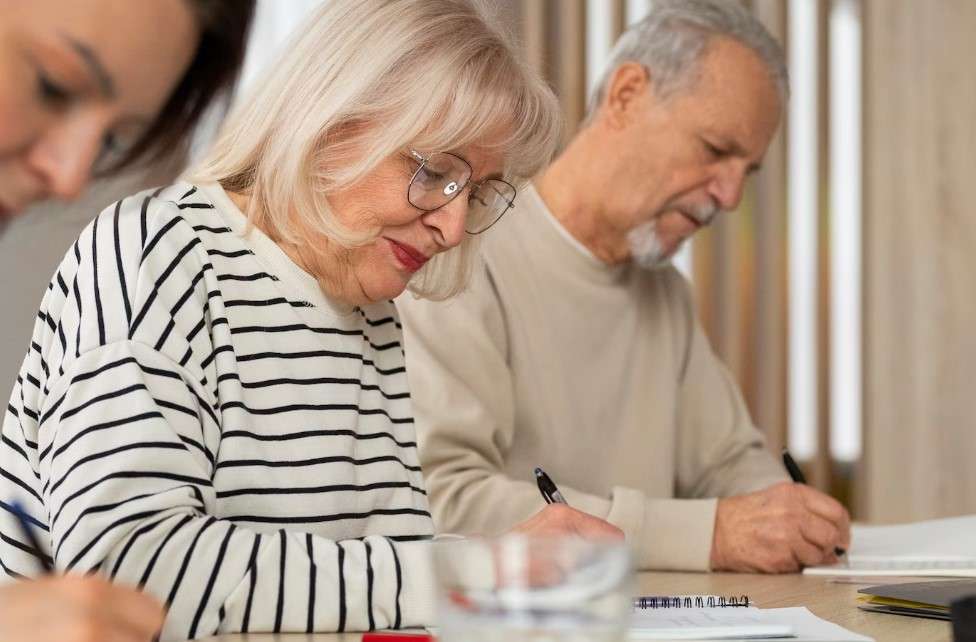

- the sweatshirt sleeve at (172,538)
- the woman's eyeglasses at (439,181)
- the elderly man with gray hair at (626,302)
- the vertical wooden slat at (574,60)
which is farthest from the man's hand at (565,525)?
the vertical wooden slat at (574,60)

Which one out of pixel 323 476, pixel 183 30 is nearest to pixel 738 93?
pixel 323 476

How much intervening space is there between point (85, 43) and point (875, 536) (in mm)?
1557

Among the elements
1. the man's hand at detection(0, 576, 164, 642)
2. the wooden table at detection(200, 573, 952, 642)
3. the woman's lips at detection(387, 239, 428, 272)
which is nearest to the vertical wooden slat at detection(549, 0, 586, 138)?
the wooden table at detection(200, 573, 952, 642)

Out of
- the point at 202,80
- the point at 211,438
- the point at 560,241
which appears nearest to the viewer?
the point at 202,80

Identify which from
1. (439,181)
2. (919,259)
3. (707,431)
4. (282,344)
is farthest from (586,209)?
(919,259)

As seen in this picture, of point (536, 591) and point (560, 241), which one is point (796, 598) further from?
point (560, 241)

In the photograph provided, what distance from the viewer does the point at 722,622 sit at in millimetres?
1087

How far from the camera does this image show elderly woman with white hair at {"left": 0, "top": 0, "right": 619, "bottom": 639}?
1.10 metres

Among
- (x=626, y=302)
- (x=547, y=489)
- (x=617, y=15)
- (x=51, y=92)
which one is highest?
(x=617, y=15)

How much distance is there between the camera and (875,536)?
1955 millimetres

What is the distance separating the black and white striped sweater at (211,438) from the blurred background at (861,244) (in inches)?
87.0

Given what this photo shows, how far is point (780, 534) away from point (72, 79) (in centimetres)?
122

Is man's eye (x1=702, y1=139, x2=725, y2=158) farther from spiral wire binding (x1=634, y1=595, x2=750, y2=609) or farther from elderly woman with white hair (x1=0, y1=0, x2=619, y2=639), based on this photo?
spiral wire binding (x1=634, y1=595, x2=750, y2=609)

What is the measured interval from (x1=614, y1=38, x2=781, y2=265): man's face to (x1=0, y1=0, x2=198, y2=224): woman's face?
4.98 ft
